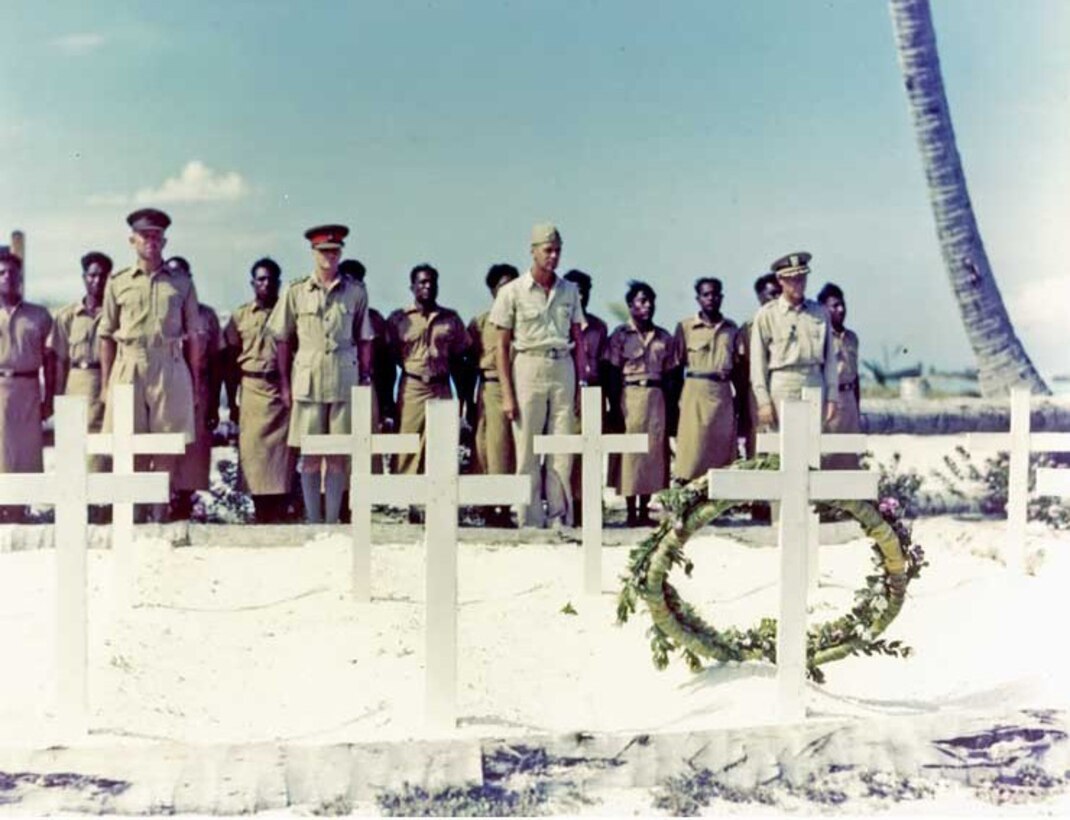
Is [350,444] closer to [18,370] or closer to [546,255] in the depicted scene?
[546,255]

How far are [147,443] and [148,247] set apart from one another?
5.90ft

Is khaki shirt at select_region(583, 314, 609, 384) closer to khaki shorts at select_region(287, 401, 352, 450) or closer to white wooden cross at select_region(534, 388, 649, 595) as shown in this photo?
khaki shorts at select_region(287, 401, 352, 450)

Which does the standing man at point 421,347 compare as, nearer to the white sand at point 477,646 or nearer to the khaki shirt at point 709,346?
the white sand at point 477,646

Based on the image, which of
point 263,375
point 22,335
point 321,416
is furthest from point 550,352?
point 22,335

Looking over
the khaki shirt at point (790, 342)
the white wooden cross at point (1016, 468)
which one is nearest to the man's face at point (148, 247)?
the khaki shirt at point (790, 342)

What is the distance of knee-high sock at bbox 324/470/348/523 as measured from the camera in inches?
357

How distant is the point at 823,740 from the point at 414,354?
17.3ft

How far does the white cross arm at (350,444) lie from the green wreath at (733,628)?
1991 millimetres

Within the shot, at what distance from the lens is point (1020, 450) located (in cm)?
816

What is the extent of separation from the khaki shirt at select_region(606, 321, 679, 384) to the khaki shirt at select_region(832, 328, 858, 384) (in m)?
0.98

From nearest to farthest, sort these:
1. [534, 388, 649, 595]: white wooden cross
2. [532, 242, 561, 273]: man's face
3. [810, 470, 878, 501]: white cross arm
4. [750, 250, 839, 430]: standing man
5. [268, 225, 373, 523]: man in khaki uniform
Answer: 1. [810, 470, 878, 501]: white cross arm
2. [534, 388, 649, 595]: white wooden cross
3. [532, 242, 561, 273]: man's face
4. [750, 250, 839, 430]: standing man
5. [268, 225, 373, 523]: man in khaki uniform

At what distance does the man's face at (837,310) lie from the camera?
32.7 ft

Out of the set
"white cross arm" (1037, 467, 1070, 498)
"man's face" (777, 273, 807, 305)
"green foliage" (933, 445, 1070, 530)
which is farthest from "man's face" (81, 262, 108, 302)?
"white cross arm" (1037, 467, 1070, 498)

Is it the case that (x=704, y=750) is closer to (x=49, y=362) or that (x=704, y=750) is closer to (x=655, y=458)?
(x=655, y=458)
